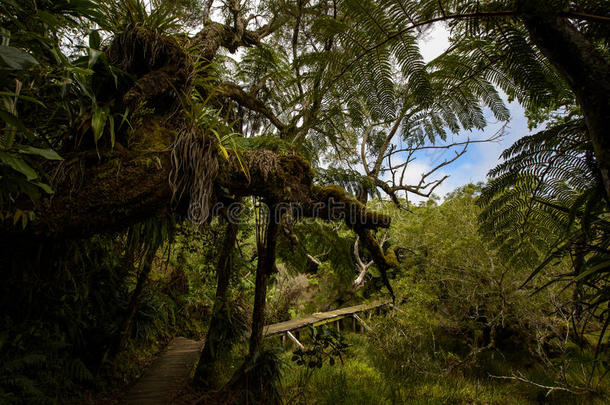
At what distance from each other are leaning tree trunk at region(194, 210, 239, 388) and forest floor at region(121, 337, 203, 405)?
14.1 inches

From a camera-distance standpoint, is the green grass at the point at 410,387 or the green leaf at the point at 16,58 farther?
the green grass at the point at 410,387

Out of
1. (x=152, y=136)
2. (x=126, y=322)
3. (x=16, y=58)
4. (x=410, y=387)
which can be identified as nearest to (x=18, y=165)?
(x=16, y=58)

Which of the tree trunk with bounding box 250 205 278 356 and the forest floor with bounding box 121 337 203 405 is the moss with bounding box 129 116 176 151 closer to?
the tree trunk with bounding box 250 205 278 356

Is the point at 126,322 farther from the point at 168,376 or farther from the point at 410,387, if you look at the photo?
the point at 410,387

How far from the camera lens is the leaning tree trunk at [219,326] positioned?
12.7 feet

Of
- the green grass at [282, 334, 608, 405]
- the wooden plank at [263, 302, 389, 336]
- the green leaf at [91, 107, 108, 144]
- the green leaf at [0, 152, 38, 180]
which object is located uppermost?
the green leaf at [91, 107, 108, 144]

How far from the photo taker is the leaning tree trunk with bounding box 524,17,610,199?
32.1 inches

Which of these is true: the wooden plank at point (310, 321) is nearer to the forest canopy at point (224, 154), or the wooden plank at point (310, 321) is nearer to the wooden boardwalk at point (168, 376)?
the wooden boardwalk at point (168, 376)

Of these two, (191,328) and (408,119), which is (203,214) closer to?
(408,119)

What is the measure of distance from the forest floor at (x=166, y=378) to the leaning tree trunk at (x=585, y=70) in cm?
466

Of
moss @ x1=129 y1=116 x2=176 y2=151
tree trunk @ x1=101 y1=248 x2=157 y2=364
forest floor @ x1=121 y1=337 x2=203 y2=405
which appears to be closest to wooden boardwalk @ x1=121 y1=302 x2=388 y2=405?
forest floor @ x1=121 y1=337 x2=203 y2=405

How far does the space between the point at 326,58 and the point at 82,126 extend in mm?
1547

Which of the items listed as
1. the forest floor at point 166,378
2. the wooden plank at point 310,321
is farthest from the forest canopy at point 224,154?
the wooden plank at point 310,321

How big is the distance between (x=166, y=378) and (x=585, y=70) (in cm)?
563
